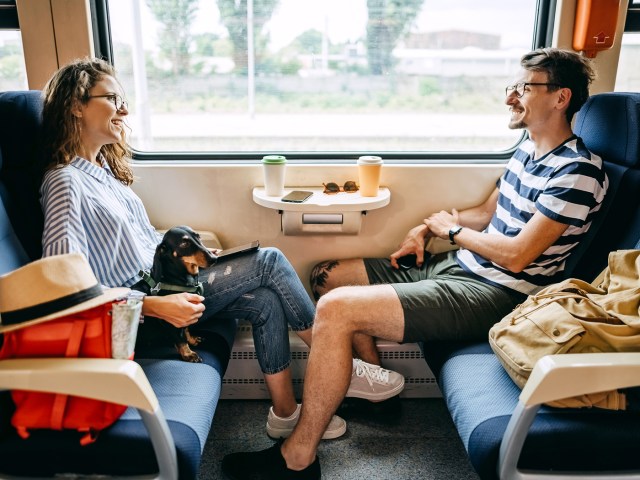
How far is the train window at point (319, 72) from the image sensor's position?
2.22 m

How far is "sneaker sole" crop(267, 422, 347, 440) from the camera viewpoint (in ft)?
6.04

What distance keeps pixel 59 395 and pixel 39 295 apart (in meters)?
0.23

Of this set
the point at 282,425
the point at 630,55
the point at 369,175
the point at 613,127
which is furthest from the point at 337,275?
the point at 630,55

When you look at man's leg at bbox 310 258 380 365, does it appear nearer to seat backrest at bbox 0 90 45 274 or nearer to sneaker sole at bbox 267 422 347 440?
sneaker sole at bbox 267 422 347 440

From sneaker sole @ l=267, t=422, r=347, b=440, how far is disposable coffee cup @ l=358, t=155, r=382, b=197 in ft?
2.96

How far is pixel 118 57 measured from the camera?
7.34 ft

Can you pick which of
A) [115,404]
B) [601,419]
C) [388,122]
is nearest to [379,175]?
[388,122]

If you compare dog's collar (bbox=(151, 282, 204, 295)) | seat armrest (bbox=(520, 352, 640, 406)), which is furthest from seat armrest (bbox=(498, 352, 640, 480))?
dog's collar (bbox=(151, 282, 204, 295))

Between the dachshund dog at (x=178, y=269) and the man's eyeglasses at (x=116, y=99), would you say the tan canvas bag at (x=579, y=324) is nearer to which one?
the dachshund dog at (x=178, y=269)

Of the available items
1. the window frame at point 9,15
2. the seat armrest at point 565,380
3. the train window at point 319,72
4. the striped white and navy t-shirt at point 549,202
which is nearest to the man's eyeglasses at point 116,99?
the train window at point 319,72

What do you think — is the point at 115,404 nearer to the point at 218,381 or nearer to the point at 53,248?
the point at 218,381

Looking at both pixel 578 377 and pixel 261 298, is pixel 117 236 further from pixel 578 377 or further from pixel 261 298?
pixel 578 377

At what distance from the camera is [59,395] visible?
118 cm

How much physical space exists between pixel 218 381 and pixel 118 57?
4.95 ft
